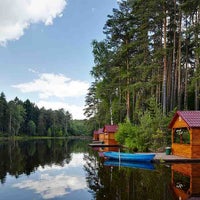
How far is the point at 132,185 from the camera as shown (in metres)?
11.1

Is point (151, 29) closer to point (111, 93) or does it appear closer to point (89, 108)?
point (111, 93)

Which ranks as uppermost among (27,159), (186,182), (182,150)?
(182,150)

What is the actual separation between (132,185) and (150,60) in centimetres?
1998

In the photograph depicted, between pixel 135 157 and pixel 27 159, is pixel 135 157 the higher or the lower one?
the higher one

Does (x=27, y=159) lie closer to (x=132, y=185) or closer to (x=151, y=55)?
(x=132, y=185)

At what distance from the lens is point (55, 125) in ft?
352

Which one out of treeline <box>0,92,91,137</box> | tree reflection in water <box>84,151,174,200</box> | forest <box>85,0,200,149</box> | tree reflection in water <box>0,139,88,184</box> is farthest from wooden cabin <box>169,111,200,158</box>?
treeline <box>0,92,91,137</box>

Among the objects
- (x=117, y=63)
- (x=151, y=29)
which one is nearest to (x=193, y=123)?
(x=151, y=29)

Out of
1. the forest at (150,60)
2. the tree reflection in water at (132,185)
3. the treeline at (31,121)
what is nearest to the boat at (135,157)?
the tree reflection in water at (132,185)

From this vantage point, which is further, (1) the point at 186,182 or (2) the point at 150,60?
(2) the point at 150,60

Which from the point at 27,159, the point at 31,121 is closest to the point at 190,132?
the point at 27,159

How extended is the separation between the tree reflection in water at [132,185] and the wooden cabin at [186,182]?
0.98 ft

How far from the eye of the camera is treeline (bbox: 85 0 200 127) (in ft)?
80.4

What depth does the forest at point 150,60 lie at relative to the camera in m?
24.0
